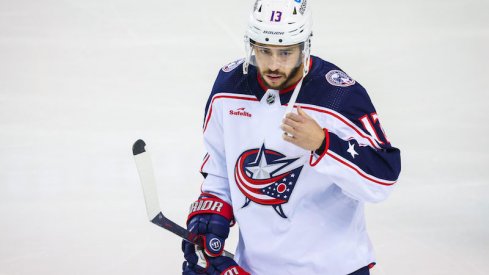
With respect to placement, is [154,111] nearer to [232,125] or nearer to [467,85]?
[467,85]

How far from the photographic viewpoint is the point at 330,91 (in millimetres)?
2520

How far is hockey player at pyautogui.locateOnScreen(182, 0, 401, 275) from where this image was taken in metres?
2.45

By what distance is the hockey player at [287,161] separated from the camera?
2.45m

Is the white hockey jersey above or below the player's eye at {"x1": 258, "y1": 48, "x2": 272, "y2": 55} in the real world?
below

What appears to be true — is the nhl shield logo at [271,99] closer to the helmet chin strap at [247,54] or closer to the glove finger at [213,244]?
the helmet chin strap at [247,54]

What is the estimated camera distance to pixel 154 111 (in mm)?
5145

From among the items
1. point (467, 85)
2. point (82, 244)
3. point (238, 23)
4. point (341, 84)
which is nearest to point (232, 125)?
point (341, 84)

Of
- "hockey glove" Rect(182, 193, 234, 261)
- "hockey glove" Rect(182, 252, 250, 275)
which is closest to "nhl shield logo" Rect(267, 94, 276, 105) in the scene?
"hockey glove" Rect(182, 193, 234, 261)

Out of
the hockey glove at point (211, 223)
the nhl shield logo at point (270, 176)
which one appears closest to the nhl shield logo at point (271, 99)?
the nhl shield logo at point (270, 176)

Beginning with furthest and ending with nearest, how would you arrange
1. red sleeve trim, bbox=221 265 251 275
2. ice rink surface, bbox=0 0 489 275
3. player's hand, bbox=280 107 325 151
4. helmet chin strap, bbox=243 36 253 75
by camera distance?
1. ice rink surface, bbox=0 0 489 275
2. red sleeve trim, bbox=221 265 251 275
3. helmet chin strap, bbox=243 36 253 75
4. player's hand, bbox=280 107 325 151

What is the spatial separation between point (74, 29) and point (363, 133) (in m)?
3.99

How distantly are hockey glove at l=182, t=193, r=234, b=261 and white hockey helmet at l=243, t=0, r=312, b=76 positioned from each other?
1.68 feet

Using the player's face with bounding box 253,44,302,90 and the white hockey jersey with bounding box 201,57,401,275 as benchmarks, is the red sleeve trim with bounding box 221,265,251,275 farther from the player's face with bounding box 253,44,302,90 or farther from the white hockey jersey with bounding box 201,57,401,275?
the player's face with bounding box 253,44,302,90

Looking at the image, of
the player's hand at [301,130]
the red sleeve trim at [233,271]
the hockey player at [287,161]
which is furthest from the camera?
the red sleeve trim at [233,271]
